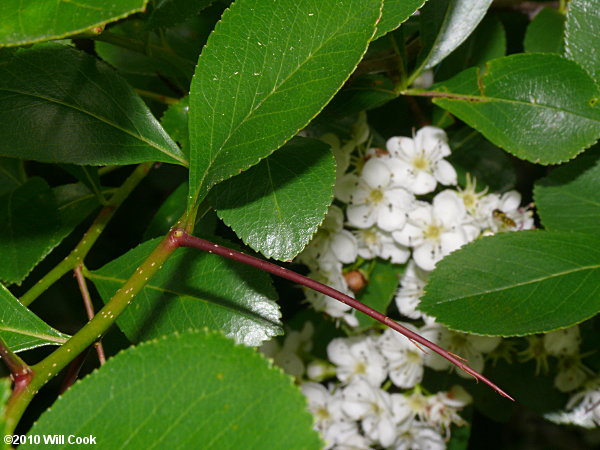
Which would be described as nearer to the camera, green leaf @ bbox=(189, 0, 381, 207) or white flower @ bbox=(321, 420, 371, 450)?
green leaf @ bbox=(189, 0, 381, 207)

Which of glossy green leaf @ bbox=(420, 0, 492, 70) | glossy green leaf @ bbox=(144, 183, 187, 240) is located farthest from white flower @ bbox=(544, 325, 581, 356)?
glossy green leaf @ bbox=(144, 183, 187, 240)

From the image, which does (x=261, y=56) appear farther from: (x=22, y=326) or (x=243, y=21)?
(x=22, y=326)

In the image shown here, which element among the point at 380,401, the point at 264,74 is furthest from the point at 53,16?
the point at 380,401

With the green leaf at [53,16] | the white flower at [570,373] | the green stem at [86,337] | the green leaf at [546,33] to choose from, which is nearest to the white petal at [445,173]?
the green leaf at [546,33]

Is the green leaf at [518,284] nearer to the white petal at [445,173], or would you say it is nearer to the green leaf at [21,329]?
the white petal at [445,173]

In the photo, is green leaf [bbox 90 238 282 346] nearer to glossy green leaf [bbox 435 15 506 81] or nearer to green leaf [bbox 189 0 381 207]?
green leaf [bbox 189 0 381 207]

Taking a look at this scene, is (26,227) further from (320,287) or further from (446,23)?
(446,23)
